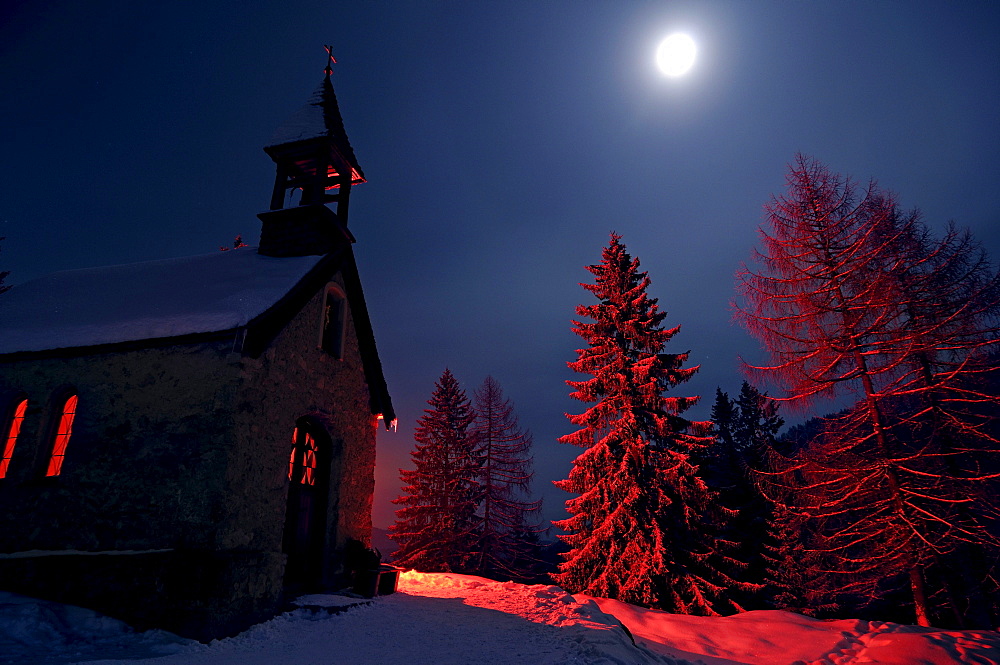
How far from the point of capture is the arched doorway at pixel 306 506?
9.74 metres

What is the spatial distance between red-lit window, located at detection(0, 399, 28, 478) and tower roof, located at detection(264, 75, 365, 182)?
7.72 meters

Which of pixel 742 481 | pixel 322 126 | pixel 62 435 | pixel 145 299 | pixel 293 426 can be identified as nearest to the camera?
pixel 62 435

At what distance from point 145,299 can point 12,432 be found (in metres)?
3.29

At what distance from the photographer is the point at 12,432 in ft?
29.6

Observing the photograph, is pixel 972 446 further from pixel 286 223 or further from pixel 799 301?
pixel 286 223

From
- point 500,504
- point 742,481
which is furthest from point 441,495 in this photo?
point 742,481

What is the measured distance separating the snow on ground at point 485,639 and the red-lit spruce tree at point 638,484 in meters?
3.84

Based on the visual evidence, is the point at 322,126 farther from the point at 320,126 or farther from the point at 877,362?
the point at 877,362

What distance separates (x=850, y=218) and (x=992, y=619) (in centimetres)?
924

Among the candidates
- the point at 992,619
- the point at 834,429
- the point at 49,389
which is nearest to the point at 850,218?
the point at 834,429

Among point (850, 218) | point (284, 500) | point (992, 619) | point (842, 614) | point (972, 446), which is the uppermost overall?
point (850, 218)

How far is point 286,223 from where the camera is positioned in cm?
1202

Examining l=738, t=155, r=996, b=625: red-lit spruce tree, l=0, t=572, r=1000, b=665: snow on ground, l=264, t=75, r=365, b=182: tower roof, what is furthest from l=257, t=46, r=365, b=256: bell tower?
l=738, t=155, r=996, b=625: red-lit spruce tree

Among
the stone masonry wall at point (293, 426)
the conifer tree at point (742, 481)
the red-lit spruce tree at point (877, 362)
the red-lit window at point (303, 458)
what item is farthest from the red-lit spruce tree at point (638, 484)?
the red-lit window at point (303, 458)
